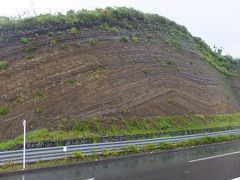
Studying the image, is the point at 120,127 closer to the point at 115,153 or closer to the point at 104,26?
the point at 115,153

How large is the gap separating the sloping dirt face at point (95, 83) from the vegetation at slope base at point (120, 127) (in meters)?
0.65

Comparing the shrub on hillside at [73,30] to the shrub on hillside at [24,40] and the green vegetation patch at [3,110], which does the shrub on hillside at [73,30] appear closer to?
the shrub on hillside at [24,40]

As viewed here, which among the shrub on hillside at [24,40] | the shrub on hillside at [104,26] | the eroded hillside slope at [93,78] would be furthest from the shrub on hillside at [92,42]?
the shrub on hillside at [24,40]

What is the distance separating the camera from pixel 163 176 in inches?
468

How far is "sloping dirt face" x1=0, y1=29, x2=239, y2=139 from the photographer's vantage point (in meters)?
21.0

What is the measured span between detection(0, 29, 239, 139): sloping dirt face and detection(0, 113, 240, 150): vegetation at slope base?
25.6 inches

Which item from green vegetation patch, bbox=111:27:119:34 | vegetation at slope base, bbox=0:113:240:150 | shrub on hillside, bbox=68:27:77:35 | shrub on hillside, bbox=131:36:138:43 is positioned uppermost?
green vegetation patch, bbox=111:27:119:34

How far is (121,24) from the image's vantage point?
3288 cm

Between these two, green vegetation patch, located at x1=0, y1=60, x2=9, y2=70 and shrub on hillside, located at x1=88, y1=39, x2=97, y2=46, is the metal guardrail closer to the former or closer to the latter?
green vegetation patch, located at x1=0, y1=60, x2=9, y2=70

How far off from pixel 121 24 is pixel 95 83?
32.5ft

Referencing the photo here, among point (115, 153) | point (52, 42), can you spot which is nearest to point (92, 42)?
point (52, 42)

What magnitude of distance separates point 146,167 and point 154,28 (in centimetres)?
2529

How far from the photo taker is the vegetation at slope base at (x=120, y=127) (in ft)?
60.3

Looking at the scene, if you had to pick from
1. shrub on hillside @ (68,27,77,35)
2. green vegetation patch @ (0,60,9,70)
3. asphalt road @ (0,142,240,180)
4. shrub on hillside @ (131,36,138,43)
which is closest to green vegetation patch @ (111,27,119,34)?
shrub on hillside @ (131,36,138,43)
